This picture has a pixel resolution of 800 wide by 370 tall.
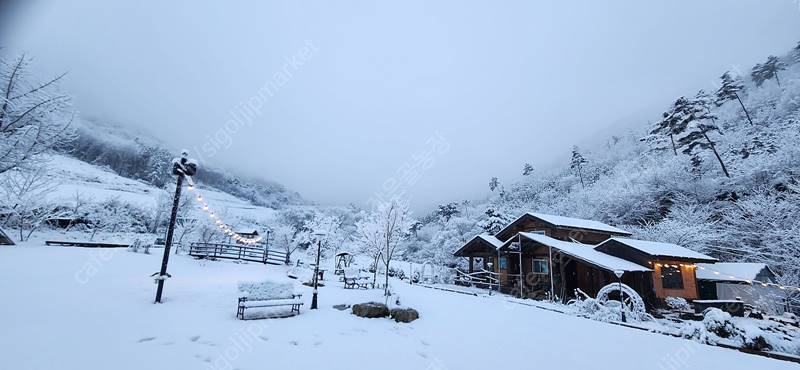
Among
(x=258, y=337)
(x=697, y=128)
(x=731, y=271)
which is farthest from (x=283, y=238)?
(x=697, y=128)

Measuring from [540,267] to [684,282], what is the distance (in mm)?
7994

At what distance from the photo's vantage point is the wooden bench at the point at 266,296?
9.37m

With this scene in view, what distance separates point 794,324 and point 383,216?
70.7ft

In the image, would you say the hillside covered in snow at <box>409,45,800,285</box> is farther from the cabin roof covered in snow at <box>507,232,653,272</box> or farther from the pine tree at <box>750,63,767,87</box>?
the cabin roof covered in snow at <box>507,232,653,272</box>

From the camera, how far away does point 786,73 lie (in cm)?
5228

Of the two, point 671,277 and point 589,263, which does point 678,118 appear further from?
point 589,263

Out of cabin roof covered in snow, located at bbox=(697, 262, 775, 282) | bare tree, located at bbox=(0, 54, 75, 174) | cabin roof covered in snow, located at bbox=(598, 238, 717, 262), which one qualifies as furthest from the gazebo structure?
cabin roof covered in snow, located at bbox=(697, 262, 775, 282)

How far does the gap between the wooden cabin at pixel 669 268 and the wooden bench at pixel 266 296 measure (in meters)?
19.7

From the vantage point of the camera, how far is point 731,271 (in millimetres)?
17922

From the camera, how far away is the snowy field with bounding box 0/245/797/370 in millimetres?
5574

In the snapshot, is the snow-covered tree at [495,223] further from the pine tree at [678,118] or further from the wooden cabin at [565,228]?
the pine tree at [678,118]

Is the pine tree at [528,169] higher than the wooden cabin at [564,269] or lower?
higher

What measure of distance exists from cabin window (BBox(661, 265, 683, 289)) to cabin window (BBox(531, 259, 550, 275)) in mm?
6550

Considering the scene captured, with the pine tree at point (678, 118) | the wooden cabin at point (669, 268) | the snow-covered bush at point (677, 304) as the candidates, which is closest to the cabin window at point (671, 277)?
the wooden cabin at point (669, 268)
